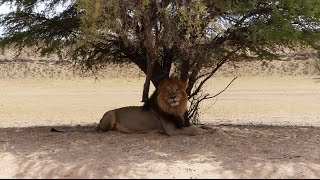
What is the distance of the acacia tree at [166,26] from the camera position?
11383 millimetres

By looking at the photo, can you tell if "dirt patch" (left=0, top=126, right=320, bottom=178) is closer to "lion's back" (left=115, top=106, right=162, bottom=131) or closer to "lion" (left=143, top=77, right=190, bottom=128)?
"lion's back" (left=115, top=106, right=162, bottom=131)

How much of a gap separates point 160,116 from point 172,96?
2.12 feet

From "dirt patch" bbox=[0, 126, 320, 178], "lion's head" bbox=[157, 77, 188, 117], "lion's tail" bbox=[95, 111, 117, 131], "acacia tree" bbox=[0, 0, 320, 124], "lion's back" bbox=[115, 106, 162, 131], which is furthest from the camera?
"lion's tail" bbox=[95, 111, 117, 131]

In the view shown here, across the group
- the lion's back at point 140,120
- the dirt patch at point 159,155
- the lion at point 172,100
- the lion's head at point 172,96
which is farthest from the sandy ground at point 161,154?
the lion's head at point 172,96

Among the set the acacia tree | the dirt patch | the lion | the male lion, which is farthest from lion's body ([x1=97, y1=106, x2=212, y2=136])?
Answer: the acacia tree

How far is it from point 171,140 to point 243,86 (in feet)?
119

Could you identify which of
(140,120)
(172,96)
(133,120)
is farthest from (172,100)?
(133,120)

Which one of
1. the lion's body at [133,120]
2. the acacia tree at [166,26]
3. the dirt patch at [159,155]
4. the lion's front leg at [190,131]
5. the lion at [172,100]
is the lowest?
the dirt patch at [159,155]

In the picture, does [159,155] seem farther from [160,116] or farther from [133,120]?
[133,120]

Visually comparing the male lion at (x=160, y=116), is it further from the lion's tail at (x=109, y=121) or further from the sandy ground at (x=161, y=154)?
the sandy ground at (x=161, y=154)

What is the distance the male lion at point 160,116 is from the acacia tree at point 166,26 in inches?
24.0

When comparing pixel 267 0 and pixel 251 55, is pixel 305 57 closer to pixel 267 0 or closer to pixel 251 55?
pixel 251 55

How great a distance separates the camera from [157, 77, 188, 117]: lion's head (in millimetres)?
12531

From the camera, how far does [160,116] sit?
1288 centimetres
